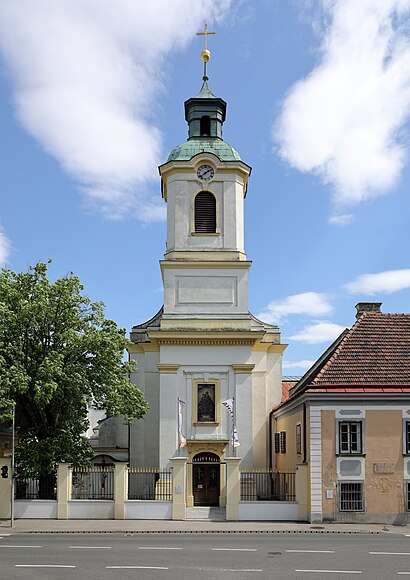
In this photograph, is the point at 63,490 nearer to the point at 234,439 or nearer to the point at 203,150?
the point at 234,439

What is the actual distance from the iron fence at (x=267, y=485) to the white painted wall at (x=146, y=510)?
13.9ft

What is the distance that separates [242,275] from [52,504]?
15.3m

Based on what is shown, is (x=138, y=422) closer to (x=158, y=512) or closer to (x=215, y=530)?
(x=158, y=512)

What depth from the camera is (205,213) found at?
135ft

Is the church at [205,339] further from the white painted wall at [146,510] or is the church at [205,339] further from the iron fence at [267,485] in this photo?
the white painted wall at [146,510]

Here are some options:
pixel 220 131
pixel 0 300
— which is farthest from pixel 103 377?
pixel 220 131

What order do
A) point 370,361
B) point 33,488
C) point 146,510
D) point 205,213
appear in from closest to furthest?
point 146,510
point 370,361
point 33,488
point 205,213

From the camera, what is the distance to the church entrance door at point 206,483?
121 feet

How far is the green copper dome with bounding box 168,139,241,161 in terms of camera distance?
41438 millimetres

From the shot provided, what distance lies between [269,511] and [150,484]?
301 inches

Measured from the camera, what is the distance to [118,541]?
79.8 feet

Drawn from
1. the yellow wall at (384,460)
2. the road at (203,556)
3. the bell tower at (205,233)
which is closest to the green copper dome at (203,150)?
the bell tower at (205,233)

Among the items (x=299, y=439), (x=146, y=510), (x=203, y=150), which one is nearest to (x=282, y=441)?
(x=299, y=439)

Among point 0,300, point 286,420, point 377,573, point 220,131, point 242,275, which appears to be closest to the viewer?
point 377,573
